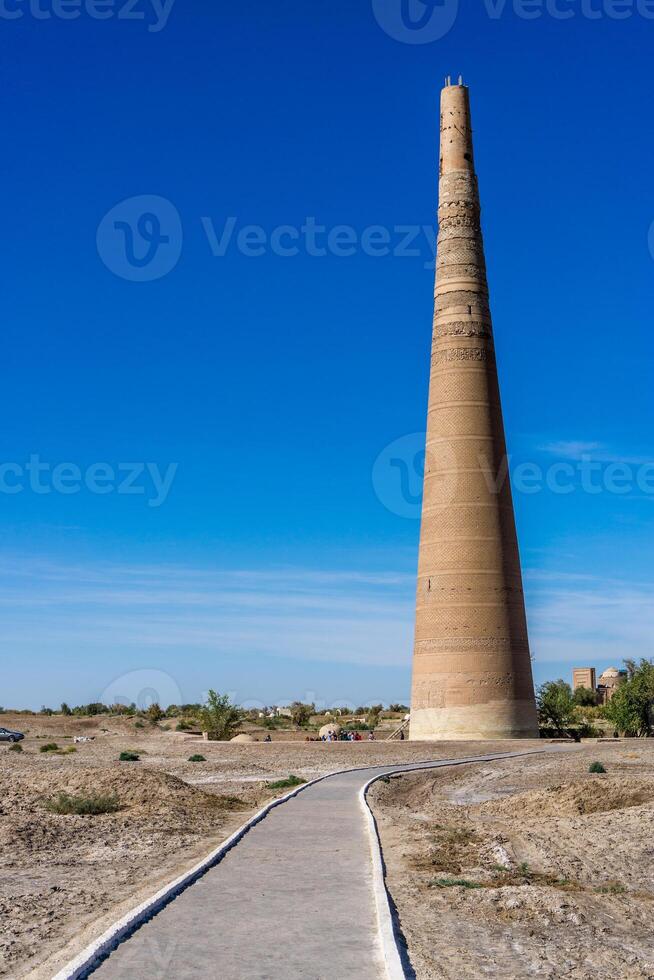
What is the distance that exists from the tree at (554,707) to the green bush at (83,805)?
30.6 m

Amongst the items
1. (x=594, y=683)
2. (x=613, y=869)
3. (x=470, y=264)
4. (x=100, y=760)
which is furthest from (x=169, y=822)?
(x=594, y=683)

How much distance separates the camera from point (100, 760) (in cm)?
3372

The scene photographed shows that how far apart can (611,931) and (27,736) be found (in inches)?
1982

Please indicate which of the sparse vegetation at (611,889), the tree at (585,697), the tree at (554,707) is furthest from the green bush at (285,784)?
the tree at (585,697)

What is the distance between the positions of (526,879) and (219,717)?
1422 inches

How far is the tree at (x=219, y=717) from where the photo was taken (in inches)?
1827

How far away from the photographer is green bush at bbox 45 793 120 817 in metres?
18.5

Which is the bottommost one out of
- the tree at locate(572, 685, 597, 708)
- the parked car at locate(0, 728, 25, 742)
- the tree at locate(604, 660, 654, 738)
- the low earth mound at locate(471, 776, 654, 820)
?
the low earth mound at locate(471, 776, 654, 820)

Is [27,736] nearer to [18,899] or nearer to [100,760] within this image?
[100,760]

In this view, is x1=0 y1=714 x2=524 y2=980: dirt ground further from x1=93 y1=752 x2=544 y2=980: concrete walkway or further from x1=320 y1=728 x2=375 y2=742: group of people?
x1=320 y1=728 x2=375 y2=742: group of people

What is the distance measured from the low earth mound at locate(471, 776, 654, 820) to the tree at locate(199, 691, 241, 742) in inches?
1057

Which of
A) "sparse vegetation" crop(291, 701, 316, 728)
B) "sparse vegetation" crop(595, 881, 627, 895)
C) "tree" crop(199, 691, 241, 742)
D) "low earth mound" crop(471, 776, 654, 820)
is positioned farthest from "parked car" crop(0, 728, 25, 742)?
"sparse vegetation" crop(595, 881, 627, 895)

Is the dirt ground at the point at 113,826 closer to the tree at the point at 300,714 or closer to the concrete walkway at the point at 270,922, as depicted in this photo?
the concrete walkway at the point at 270,922

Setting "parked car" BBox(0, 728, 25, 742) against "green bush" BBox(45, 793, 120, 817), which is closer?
"green bush" BBox(45, 793, 120, 817)
